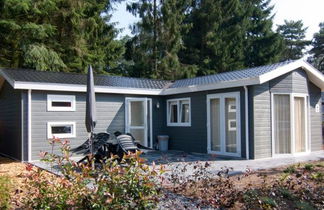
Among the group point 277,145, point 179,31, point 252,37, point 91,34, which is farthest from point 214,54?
point 277,145

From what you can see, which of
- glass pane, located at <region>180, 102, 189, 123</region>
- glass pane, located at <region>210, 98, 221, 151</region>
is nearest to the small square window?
glass pane, located at <region>210, 98, 221, 151</region>

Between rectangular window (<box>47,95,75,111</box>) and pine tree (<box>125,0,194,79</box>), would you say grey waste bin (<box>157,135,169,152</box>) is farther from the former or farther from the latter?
pine tree (<box>125,0,194,79</box>)

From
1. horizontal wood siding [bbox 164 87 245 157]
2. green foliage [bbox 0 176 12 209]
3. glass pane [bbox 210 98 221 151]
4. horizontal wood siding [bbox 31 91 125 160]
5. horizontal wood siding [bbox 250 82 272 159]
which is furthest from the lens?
horizontal wood siding [bbox 164 87 245 157]

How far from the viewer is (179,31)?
21.6 meters

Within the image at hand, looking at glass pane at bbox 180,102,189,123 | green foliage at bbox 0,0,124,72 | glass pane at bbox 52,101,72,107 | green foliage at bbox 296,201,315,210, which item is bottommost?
green foliage at bbox 296,201,315,210

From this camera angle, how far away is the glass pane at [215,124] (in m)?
10.7

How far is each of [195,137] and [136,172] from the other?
7.86 meters

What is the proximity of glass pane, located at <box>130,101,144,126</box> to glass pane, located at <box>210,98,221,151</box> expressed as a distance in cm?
292

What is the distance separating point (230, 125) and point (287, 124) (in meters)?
1.90

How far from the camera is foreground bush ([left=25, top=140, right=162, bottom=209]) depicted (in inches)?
140

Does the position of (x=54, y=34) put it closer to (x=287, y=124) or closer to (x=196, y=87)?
(x=196, y=87)

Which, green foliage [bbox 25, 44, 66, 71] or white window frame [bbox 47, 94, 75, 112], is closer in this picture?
white window frame [bbox 47, 94, 75, 112]

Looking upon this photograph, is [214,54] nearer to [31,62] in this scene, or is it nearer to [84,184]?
[31,62]

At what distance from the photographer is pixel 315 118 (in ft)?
38.1
